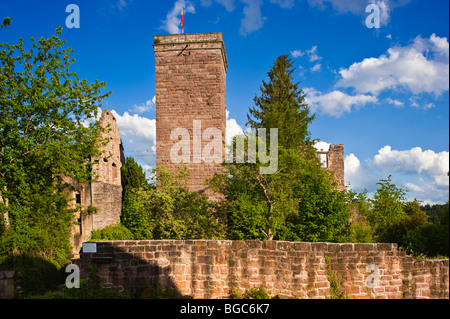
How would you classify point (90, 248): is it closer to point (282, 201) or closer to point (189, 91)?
point (282, 201)

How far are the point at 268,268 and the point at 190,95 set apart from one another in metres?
11.2

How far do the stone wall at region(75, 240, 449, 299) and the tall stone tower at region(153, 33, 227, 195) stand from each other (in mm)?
8556

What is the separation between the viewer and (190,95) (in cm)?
1702

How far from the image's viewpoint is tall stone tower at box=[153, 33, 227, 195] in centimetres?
1684

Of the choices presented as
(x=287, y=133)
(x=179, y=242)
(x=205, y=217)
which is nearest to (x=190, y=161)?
(x=205, y=217)

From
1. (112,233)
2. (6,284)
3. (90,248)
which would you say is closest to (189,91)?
(112,233)

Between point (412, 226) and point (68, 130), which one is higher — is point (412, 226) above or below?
below

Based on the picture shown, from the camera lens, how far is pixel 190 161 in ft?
55.4

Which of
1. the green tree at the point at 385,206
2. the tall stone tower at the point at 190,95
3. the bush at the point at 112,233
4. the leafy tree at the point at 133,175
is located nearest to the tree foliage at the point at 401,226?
the green tree at the point at 385,206

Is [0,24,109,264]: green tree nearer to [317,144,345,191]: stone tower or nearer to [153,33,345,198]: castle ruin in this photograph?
[153,33,345,198]: castle ruin

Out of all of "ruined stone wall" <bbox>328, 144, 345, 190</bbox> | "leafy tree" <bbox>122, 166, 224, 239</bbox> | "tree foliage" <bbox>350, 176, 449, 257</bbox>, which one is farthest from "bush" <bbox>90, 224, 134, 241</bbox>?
"ruined stone wall" <bbox>328, 144, 345, 190</bbox>
